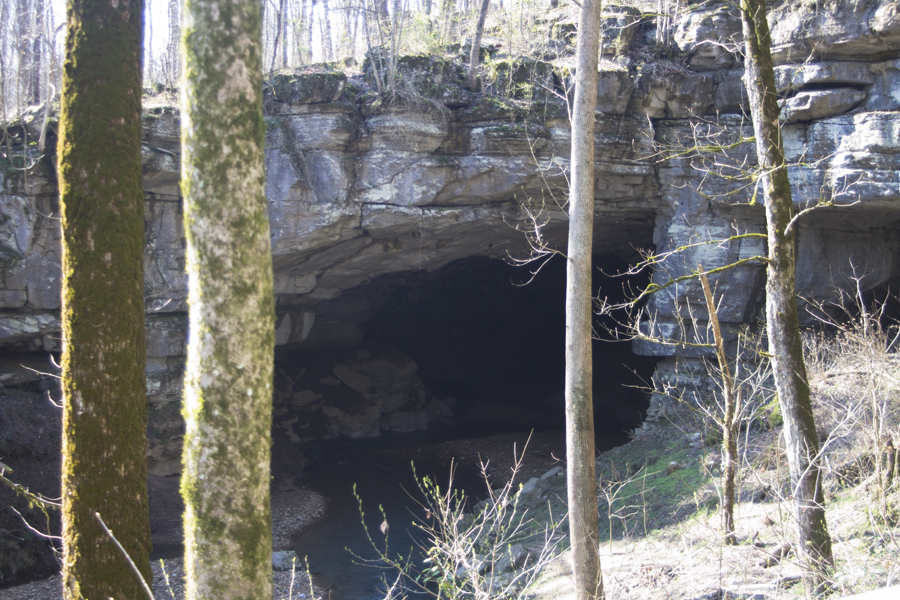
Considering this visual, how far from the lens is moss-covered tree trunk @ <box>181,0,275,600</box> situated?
125 inches

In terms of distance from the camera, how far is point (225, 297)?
3195mm

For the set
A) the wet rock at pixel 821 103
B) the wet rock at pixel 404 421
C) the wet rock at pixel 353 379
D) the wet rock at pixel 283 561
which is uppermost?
the wet rock at pixel 821 103

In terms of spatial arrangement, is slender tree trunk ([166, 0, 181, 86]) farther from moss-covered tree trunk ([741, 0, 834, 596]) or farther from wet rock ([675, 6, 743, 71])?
moss-covered tree trunk ([741, 0, 834, 596])

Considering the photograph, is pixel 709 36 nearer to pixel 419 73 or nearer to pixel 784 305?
pixel 419 73

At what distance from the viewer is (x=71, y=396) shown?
433cm

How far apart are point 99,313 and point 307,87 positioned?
379 inches

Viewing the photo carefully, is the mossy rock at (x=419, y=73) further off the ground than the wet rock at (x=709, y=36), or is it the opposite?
the wet rock at (x=709, y=36)

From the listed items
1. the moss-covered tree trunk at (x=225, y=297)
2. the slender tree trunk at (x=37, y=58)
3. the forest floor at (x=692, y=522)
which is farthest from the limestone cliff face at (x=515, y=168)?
the moss-covered tree trunk at (x=225, y=297)

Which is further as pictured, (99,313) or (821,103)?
(821,103)

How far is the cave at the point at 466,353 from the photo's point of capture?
22172 mm

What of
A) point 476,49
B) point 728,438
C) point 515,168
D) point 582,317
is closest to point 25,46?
point 476,49

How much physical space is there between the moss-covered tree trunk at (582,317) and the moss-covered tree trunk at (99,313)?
4.43m

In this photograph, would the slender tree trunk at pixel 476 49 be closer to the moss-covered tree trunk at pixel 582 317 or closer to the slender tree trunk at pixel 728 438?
the moss-covered tree trunk at pixel 582 317

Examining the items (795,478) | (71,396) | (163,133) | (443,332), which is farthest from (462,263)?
(71,396)
